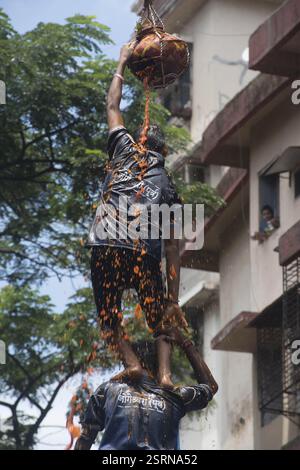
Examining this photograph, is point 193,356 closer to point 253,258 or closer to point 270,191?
point 253,258

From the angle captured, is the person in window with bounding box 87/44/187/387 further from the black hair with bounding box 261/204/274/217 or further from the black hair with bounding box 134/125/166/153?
the black hair with bounding box 261/204/274/217

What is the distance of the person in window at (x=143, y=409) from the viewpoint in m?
13.3

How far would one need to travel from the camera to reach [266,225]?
99.3 ft

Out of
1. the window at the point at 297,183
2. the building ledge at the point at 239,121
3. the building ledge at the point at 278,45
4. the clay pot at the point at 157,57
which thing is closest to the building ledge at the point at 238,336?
the window at the point at 297,183

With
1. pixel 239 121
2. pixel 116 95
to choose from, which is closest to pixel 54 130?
pixel 239 121

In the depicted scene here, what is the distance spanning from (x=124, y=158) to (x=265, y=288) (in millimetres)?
16310

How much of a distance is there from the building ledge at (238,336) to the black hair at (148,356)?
1618 centimetres

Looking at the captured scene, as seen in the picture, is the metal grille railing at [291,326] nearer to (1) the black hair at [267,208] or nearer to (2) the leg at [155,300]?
(1) the black hair at [267,208]

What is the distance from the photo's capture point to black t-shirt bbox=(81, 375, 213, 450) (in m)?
13.3

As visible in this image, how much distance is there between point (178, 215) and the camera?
1387cm

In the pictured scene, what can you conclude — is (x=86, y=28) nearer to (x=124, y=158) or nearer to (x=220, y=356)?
(x=220, y=356)

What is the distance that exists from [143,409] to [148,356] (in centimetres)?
60

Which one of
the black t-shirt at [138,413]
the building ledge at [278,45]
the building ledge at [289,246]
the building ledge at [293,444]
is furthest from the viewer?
the building ledge at [293,444]

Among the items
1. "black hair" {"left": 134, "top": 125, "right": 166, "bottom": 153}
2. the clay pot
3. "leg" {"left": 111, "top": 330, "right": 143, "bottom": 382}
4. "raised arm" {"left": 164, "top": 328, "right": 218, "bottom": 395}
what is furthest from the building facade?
"leg" {"left": 111, "top": 330, "right": 143, "bottom": 382}
